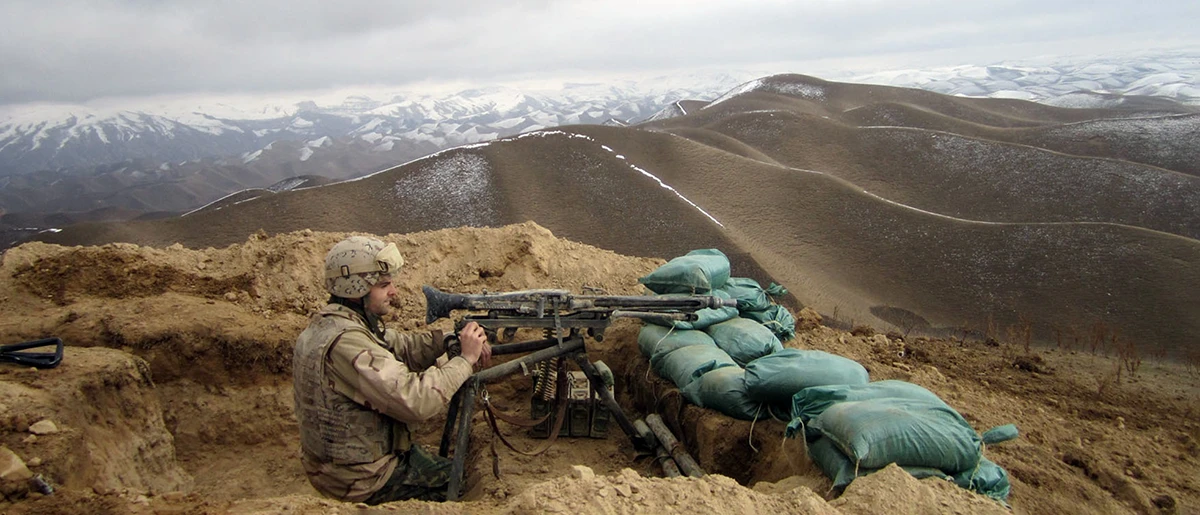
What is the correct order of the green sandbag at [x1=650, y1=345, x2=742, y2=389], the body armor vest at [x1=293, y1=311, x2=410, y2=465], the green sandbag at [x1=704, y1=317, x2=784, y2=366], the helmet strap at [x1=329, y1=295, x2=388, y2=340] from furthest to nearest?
the green sandbag at [x1=704, y1=317, x2=784, y2=366] < the green sandbag at [x1=650, y1=345, x2=742, y2=389] < the helmet strap at [x1=329, y1=295, x2=388, y2=340] < the body armor vest at [x1=293, y1=311, x2=410, y2=465]

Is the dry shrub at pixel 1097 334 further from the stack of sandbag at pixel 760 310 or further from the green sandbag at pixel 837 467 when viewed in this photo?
the green sandbag at pixel 837 467

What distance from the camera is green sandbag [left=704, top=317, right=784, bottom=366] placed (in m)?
5.81

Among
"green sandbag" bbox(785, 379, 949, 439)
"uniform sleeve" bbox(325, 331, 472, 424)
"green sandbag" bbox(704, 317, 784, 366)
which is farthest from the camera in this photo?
"green sandbag" bbox(704, 317, 784, 366)

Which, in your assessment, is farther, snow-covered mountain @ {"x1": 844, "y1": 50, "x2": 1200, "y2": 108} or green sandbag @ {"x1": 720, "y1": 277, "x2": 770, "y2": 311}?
snow-covered mountain @ {"x1": 844, "y1": 50, "x2": 1200, "y2": 108}

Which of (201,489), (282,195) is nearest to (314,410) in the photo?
(201,489)

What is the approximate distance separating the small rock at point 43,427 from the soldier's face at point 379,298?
2.18m

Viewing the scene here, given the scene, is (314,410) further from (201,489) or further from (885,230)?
(885,230)

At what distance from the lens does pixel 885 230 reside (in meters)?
24.8

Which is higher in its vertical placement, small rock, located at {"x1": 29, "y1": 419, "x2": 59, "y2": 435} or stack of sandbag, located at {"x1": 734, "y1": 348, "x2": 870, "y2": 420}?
small rock, located at {"x1": 29, "y1": 419, "x2": 59, "y2": 435}

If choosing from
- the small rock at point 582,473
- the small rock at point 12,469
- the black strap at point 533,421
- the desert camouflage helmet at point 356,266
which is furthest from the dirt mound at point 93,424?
the small rock at point 582,473

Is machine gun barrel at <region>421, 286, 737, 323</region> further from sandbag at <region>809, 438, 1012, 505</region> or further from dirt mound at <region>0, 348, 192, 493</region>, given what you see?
dirt mound at <region>0, 348, 192, 493</region>

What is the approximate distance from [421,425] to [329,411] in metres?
2.55

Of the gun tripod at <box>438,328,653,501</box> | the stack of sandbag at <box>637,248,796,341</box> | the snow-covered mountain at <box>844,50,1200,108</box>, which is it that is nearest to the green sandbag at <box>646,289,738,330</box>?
the stack of sandbag at <box>637,248,796,341</box>

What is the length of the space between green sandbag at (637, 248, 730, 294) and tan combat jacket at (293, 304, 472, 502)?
3.49 metres
